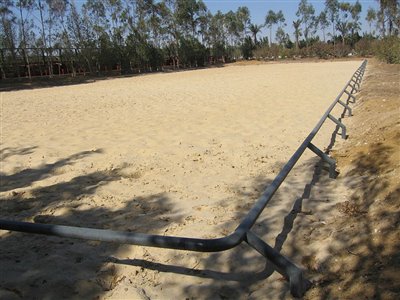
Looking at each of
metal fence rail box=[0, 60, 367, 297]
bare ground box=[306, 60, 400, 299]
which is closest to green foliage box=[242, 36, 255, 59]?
bare ground box=[306, 60, 400, 299]

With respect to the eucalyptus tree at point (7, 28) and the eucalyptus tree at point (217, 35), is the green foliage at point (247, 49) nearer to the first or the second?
the eucalyptus tree at point (217, 35)

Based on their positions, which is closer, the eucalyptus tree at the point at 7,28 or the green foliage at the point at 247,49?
the eucalyptus tree at the point at 7,28

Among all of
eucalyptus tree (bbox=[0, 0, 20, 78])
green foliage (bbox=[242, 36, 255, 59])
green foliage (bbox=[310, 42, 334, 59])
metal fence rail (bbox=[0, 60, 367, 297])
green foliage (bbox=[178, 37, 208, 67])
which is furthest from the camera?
green foliage (bbox=[242, 36, 255, 59])

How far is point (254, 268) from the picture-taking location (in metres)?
2.95

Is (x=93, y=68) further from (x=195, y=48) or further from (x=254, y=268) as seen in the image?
(x=254, y=268)

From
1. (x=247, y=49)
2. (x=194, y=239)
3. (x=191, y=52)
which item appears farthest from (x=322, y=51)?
(x=194, y=239)

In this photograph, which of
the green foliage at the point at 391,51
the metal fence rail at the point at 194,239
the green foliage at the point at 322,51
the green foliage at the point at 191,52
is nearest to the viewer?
the metal fence rail at the point at 194,239

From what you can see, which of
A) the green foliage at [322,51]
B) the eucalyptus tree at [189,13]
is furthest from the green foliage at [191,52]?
the green foliage at [322,51]

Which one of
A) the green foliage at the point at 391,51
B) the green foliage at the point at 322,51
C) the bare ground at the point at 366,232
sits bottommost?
the bare ground at the point at 366,232

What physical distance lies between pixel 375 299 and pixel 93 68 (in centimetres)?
4003

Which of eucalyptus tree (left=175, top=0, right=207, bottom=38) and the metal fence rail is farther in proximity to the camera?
eucalyptus tree (left=175, top=0, right=207, bottom=38)

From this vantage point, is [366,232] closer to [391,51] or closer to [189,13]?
[391,51]

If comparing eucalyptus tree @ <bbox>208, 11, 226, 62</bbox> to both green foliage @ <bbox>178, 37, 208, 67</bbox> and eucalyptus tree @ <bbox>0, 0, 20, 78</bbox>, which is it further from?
eucalyptus tree @ <bbox>0, 0, 20, 78</bbox>

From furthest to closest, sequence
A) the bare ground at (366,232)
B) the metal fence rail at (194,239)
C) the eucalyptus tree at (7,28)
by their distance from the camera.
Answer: the eucalyptus tree at (7,28), the bare ground at (366,232), the metal fence rail at (194,239)
